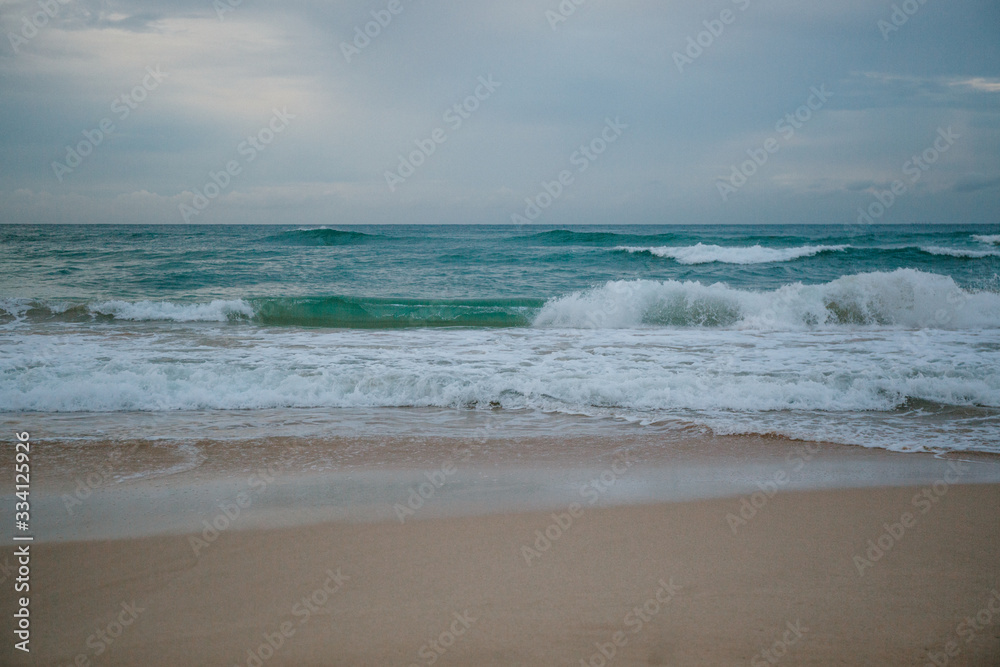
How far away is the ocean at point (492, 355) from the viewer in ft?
19.1

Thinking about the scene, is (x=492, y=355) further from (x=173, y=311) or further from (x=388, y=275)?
(x=388, y=275)

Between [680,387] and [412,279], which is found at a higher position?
[412,279]

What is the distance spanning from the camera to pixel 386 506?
3754 mm

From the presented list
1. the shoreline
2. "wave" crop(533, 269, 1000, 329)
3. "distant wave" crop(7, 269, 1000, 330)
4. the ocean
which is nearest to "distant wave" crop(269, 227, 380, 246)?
the ocean

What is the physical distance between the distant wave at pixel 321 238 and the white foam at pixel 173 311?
19525mm

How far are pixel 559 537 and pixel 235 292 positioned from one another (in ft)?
46.4

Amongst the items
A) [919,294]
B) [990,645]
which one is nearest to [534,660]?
[990,645]

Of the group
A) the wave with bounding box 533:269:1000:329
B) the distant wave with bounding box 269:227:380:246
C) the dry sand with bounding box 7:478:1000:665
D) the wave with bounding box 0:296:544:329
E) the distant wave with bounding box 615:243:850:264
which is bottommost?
the dry sand with bounding box 7:478:1000:665

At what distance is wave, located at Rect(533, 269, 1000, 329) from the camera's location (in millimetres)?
11422

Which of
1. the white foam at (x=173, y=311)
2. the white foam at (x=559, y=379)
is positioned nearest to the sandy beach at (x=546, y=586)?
the white foam at (x=559, y=379)

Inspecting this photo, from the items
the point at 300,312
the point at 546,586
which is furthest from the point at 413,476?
the point at 300,312

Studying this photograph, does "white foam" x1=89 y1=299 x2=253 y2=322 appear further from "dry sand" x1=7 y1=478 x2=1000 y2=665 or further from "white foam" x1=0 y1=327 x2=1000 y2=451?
"dry sand" x1=7 y1=478 x2=1000 y2=665

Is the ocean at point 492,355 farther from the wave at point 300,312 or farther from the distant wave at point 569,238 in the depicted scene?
the distant wave at point 569,238

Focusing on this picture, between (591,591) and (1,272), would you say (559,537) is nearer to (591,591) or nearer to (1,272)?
(591,591)
